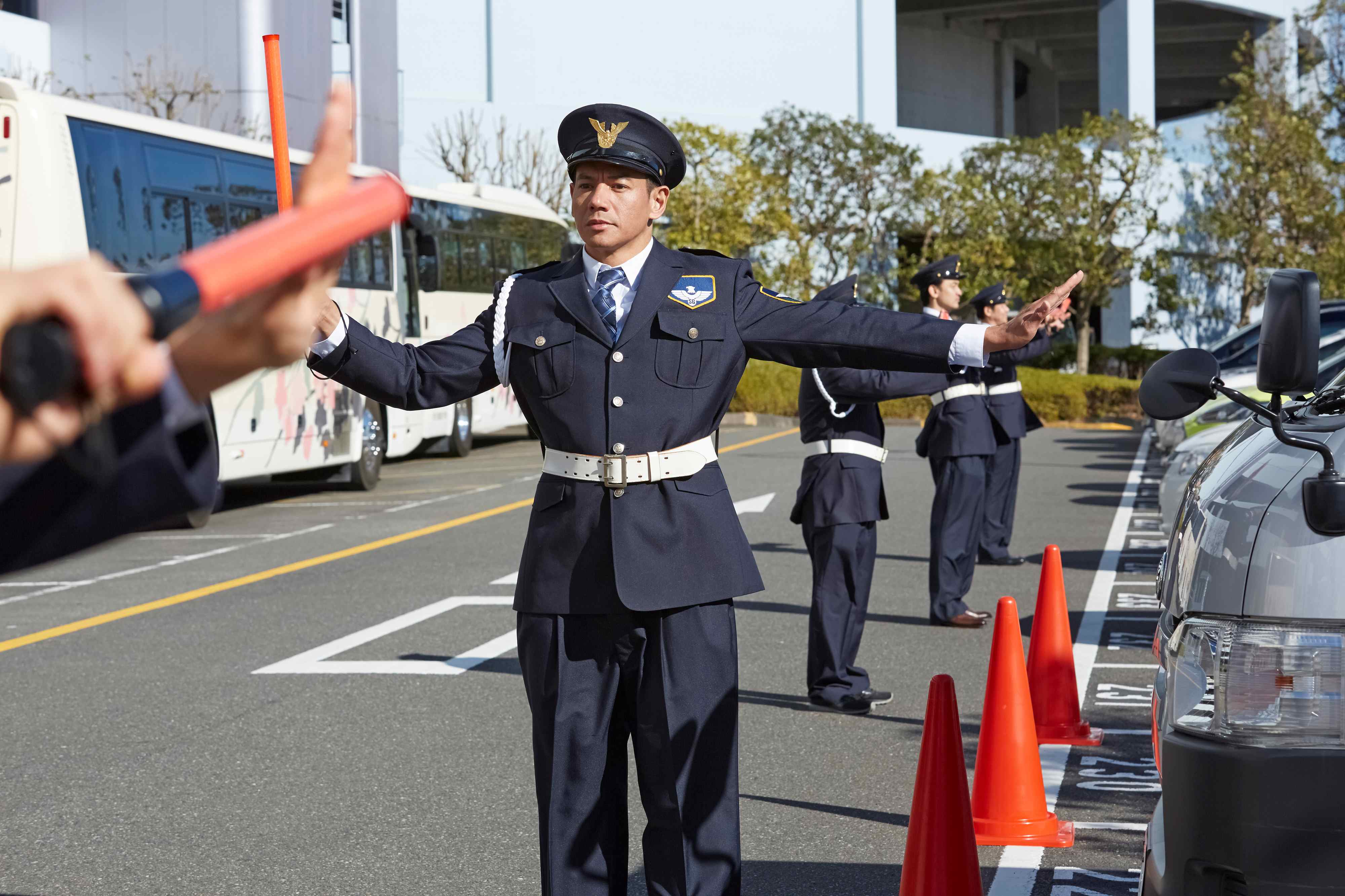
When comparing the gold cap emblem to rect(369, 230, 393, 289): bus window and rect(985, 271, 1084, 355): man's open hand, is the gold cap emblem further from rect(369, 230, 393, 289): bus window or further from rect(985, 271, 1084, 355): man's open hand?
rect(369, 230, 393, 289): bus window

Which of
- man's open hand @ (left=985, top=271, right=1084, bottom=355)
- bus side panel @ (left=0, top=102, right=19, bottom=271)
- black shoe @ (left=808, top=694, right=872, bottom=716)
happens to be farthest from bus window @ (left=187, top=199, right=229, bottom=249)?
man's open hand @ (left=985, top=271, right=1084, bottom=355)

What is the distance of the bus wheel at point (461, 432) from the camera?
856 inches

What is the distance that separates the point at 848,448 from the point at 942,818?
353 cm

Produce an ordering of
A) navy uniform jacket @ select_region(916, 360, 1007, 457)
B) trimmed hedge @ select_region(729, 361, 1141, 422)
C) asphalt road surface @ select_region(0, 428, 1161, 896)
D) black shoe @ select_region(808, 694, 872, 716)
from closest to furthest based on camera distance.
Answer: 1. asphalt road surface @ select_region(0, 428, 1161, 896)
2. black shoe @ select_region(808, 694, 872, 716)
3. navy uniform jacket @ select_region(916, 360, 1007, 457)
4. trimmed hedge @ select_region(729, 361, 1141, 422)

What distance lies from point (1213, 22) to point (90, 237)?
3870 cm

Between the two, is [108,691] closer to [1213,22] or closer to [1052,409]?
[1052,409]

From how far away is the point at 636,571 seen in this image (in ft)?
12.0

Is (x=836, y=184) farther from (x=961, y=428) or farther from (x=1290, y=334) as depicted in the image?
(x=1290, y=334)

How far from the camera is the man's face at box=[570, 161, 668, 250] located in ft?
12.4

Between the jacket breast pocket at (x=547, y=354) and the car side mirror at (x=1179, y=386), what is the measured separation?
1.26 m

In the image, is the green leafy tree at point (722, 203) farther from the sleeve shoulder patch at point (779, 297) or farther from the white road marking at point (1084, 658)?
the sleeve shoulder patch at point (779, 297)

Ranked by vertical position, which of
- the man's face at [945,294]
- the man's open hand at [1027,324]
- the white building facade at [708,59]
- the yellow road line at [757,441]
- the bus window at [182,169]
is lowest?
the yellow road line at [757,441]

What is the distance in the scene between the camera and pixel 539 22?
121 feet

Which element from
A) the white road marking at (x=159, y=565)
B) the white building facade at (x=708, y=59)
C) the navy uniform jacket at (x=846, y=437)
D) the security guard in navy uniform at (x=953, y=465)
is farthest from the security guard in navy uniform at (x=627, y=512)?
the white building facade at (x=708, y=59)
